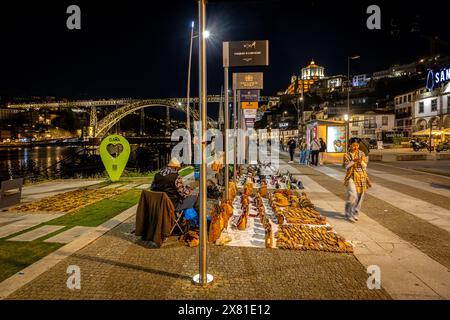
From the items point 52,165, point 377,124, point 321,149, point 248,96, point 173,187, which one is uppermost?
point 377,124

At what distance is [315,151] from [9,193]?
50.7 ft

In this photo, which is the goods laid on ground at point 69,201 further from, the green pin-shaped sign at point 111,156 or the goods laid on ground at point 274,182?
the goods laid on ground at point 274,182

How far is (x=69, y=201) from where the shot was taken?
8.46 m

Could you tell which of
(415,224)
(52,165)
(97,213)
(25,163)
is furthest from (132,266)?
(25,163)

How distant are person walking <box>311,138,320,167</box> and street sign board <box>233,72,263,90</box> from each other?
8750 millimetres

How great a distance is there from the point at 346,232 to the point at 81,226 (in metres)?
5.50

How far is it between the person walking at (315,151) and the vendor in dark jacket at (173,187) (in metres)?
13.7

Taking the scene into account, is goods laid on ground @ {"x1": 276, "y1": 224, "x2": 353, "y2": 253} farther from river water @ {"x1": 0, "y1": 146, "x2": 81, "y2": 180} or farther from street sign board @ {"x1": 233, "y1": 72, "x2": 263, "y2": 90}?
river water @ {"x1": 0, "y1": 146, "x2": 81, "y2": 180}

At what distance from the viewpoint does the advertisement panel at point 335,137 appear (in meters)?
19.5

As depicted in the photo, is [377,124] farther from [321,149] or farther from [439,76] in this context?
[321,149]

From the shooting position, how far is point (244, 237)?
18.1 feet

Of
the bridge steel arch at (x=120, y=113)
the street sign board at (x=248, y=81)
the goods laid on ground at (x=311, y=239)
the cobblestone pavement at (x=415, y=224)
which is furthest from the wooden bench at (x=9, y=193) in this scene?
the bridge steel arch at (x=120, y=113)
